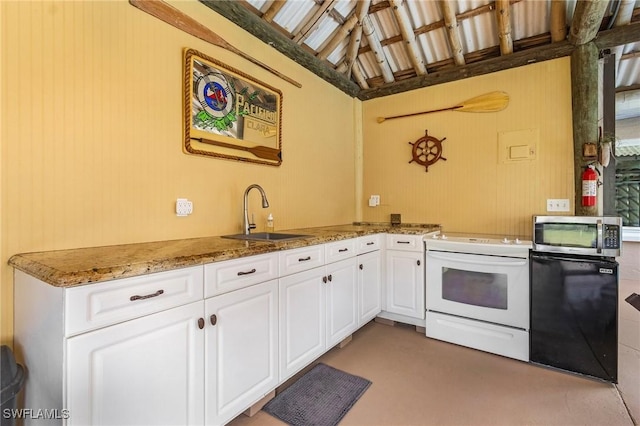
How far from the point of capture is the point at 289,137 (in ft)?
9.14

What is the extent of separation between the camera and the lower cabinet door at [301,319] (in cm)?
180

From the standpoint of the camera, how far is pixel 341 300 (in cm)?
233

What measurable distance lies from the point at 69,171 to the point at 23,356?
0.84 m

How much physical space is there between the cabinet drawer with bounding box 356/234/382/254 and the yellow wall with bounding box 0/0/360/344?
101cm

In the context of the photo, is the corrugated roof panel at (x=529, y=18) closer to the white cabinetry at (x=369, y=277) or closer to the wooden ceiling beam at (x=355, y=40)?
the wooden ceiling beam at (x=355, y=40)

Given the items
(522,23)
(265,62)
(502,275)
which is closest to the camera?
(502,275)

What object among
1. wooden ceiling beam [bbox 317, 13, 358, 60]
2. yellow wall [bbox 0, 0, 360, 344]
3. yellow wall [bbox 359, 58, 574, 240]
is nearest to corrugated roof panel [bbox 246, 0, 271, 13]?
yellow wall [bbox 0, 0, 360, 344]

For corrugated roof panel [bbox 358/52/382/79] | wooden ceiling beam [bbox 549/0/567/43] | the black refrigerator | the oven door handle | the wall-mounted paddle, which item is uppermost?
corrugated roof panel [bbox 358/52/382/79]

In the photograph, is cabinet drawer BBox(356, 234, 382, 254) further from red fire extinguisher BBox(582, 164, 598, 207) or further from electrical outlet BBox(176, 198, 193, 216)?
red fire extinguisher BBox(582, 164, 598, 207)

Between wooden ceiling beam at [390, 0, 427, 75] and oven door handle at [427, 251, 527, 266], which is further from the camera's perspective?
wooden ceiling beam at [390, 0, 427, 75]

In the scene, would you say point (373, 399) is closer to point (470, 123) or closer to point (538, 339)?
point (538, 339)

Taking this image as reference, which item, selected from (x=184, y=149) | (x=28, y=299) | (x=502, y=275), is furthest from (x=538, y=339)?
(x=28, y=299)

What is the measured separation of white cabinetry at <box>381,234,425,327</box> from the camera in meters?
2.72

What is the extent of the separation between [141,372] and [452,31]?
11.0ft
